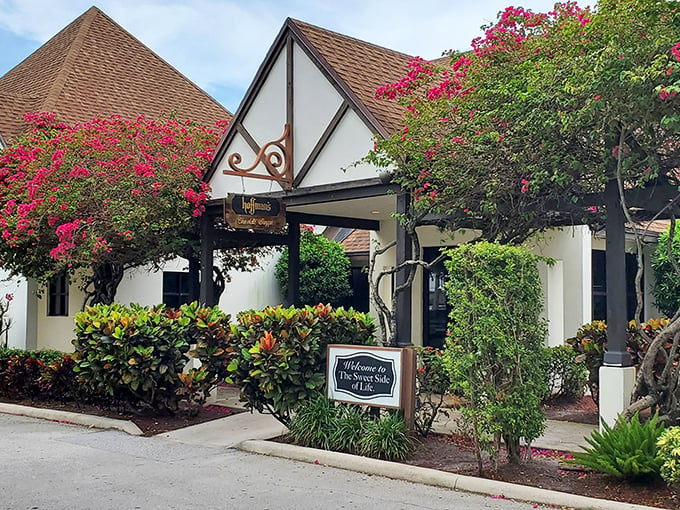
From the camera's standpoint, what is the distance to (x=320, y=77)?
39.5 feet

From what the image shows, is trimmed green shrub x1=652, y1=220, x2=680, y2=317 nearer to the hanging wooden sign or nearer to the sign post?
the hanging wooden sign

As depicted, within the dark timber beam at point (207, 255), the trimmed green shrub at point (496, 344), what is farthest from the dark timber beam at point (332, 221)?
the trimmed green shrub at point (496, 344)

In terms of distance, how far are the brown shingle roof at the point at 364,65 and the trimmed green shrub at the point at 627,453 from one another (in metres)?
4.99

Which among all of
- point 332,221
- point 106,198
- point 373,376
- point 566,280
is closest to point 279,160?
point 332,221

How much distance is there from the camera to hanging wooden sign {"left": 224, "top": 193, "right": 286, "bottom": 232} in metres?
12.0

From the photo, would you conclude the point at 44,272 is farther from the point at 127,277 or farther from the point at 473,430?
the point at 473,430

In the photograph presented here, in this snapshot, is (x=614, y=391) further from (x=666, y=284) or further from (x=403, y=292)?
(x=666, y=284)

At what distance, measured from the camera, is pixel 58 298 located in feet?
60.9

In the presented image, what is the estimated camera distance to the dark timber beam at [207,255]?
13.8 m

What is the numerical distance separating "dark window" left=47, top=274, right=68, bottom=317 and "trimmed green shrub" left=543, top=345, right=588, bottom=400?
11007 millimetres

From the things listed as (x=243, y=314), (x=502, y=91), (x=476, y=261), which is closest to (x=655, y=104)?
(x=502, y=91)

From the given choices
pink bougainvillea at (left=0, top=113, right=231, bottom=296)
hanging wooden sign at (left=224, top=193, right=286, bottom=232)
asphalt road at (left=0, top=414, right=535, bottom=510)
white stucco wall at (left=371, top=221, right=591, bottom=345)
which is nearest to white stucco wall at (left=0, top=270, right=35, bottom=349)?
pink bougainvillea at (left=0, top=113, right=231, bottom=296)

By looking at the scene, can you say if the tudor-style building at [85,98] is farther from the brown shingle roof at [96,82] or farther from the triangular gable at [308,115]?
the triangular gable at [308,115]

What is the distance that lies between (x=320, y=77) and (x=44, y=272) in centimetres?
648
